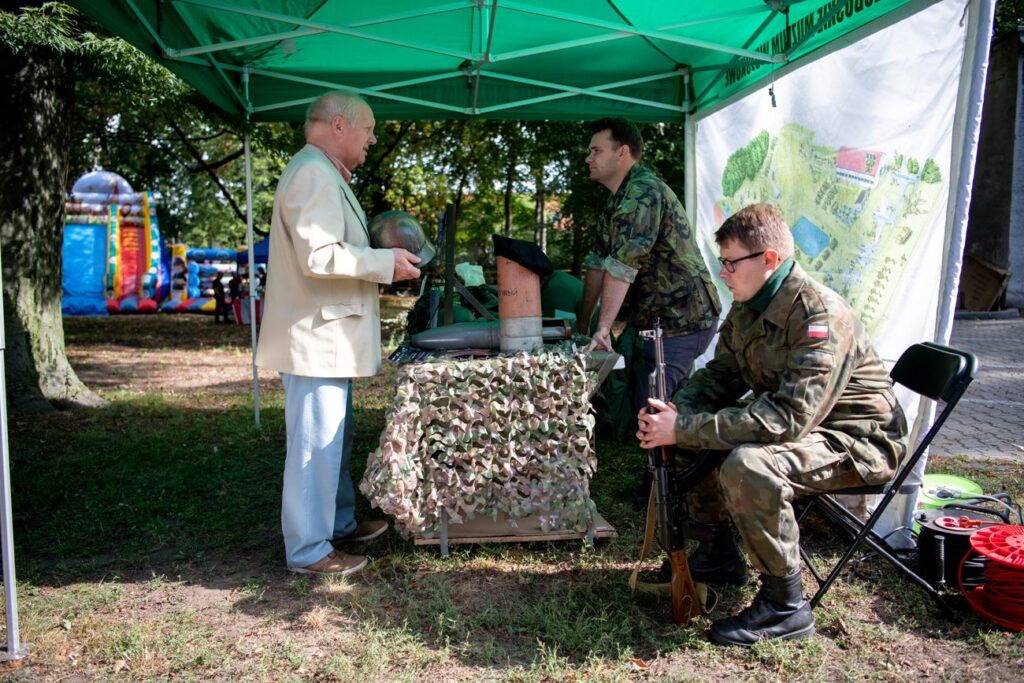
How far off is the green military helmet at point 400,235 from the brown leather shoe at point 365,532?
4.10ft

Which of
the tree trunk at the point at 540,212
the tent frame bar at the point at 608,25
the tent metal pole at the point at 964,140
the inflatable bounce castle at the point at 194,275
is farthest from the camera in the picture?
the inflatable bounce castle at the point at 194,275

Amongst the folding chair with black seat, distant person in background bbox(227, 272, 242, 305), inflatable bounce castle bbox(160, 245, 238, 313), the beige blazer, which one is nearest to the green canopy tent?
the folding chair with black seat

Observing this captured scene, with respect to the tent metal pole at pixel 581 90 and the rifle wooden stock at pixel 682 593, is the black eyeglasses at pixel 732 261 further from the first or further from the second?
the tent metal pole at pixel 581 90

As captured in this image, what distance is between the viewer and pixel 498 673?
254cm

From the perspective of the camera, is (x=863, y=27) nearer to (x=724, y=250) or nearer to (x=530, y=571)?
(x=724, y=250)

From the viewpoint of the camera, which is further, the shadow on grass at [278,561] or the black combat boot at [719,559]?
the black combat boot at [719,559]

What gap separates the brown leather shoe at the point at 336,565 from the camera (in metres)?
3.26

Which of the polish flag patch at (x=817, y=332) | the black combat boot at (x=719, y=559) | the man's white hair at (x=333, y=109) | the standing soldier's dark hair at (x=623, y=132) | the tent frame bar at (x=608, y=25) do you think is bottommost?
the black combat boot at (x=719, y=559)

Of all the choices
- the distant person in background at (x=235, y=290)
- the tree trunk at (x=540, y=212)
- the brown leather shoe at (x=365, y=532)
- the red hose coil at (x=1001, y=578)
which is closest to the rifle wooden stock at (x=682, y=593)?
the red hose coil at (x=1001, y=578)

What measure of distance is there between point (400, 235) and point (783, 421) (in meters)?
1.71

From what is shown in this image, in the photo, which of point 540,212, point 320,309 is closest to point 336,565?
point 320,309

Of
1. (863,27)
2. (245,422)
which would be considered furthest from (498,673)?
(245,422)

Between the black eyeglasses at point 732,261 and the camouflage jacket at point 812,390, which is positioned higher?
the black eyeglasses at point 732,261

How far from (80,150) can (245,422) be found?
1196 cm
